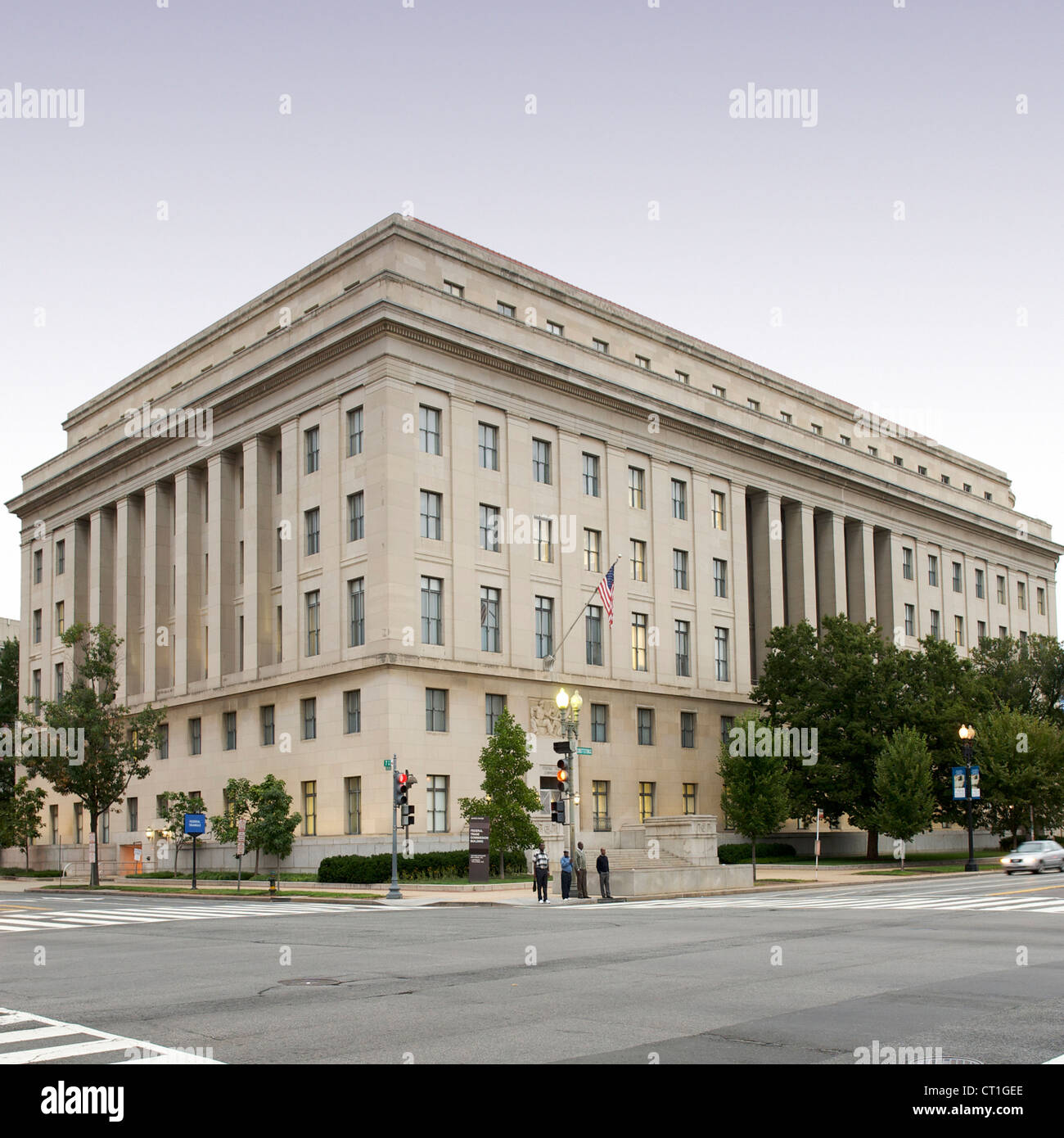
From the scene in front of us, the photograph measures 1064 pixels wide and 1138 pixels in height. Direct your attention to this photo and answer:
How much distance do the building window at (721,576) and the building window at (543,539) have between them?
1381cm

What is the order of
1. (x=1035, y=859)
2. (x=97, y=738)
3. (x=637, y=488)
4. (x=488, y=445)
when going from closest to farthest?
(x=1035, y=859) < (x=97, y=738) < (x=488, y=445) < (x=637, y=488)

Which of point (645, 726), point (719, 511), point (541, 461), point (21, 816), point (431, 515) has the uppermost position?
point (541, 461)

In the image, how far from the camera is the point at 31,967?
62.1 ft

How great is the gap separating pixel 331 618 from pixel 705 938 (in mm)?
34278

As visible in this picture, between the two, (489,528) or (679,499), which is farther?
(679,499)

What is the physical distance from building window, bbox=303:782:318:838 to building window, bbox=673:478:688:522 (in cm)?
2483

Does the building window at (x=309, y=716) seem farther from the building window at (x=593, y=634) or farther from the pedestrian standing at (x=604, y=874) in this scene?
the pedestrian standing at (x=604, y=874)

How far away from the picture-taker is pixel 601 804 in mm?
59219

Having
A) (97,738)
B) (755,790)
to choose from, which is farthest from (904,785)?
(97,738)

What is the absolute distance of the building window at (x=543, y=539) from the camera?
58.1m

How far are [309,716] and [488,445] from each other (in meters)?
15.0

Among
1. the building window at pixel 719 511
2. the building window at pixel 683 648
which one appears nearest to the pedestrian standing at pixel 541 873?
the building window at pixel 683 648

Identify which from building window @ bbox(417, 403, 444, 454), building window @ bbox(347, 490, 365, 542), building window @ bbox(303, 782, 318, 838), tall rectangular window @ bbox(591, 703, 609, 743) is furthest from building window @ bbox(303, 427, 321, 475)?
tall rectangular window @ bbox(591, 703, 609, 743)

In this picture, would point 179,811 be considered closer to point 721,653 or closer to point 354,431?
point 354,431
